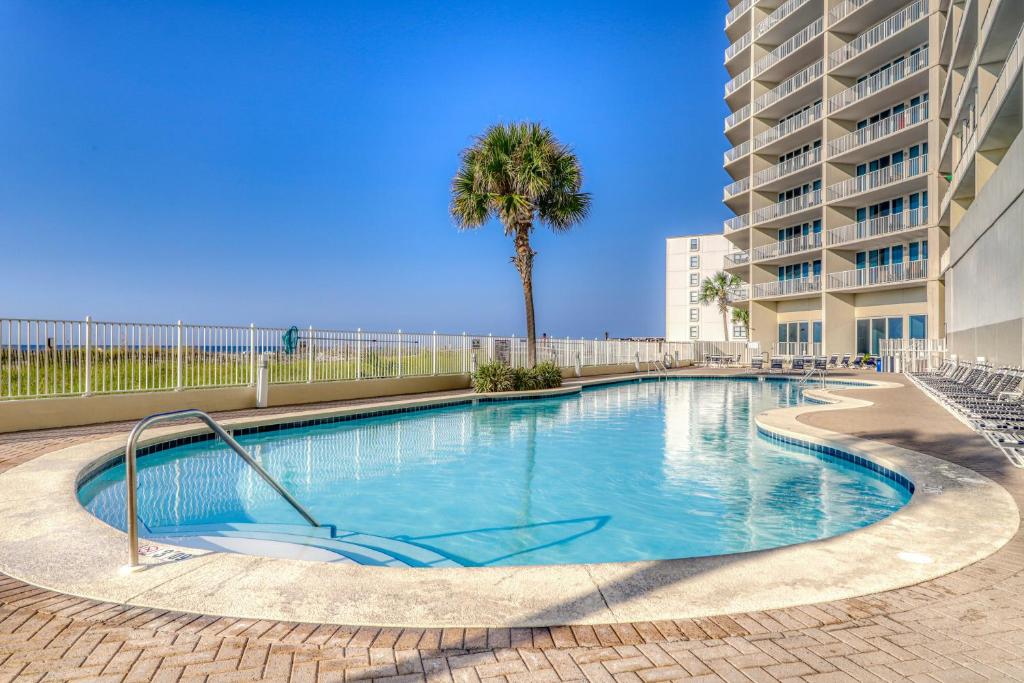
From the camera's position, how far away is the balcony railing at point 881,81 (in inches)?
1035

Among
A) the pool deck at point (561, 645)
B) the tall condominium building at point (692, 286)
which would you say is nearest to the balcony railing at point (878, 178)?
the tall condominium building at point (692, 286)

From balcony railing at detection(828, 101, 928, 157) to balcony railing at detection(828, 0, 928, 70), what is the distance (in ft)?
12.0

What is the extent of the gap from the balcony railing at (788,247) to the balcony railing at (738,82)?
34.2 ft

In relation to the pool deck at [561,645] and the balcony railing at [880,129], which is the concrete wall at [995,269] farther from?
the balcony railing at [880,129]

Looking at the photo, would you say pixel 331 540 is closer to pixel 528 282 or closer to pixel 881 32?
pixel 528 282

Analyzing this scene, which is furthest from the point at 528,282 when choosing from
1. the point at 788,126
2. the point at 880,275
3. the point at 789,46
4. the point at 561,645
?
the point at 789,46

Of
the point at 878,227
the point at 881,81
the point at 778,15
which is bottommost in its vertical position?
the point at 878,227

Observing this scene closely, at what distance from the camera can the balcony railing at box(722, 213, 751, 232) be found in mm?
36000

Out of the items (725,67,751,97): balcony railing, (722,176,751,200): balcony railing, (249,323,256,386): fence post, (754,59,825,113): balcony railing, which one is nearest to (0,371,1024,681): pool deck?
(249,323,256,386): fence post

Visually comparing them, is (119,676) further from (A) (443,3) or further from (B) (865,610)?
(A) (443,3)

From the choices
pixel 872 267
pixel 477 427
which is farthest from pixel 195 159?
pixel 872 267

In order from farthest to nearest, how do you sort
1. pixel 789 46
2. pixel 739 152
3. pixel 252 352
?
1. pixel 739 152
2. pixel 789 46
3. pixel 252 352

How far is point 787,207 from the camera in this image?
33500 millimetres

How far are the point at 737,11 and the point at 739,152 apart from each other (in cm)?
897
